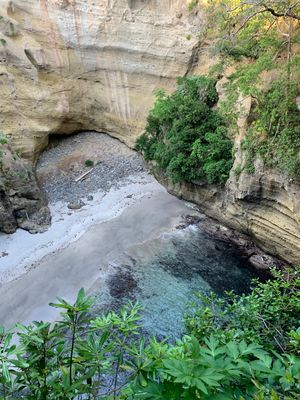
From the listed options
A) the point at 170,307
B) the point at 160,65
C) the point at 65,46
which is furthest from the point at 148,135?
the point at 170,307

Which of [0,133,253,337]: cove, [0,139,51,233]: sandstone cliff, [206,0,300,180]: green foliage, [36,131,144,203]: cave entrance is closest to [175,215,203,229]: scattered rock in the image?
[0,133,253,337]: cove

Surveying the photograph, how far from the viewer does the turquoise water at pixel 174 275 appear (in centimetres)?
1145

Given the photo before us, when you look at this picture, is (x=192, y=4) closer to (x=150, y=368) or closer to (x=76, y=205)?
(x=76, y=205)

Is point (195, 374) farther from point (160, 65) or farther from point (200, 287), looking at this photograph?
point (160, 65)

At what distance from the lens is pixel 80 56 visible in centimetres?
1830

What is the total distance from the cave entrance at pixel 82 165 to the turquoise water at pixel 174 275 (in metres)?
5.00

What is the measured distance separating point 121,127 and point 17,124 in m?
5.51

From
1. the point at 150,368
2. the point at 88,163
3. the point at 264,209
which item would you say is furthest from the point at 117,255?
the point at 150,368

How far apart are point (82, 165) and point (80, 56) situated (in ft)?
18.1

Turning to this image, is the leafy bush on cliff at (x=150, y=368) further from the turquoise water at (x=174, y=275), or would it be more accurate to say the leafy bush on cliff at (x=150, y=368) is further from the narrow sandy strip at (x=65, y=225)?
the narrow sandy strip at (x=65, y=225)

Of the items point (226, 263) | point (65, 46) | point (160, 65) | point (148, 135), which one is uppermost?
point (65, 46)

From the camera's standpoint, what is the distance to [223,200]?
48.5ft

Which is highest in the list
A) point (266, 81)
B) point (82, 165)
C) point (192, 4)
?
point (192, 4)

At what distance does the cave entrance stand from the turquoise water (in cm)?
500
